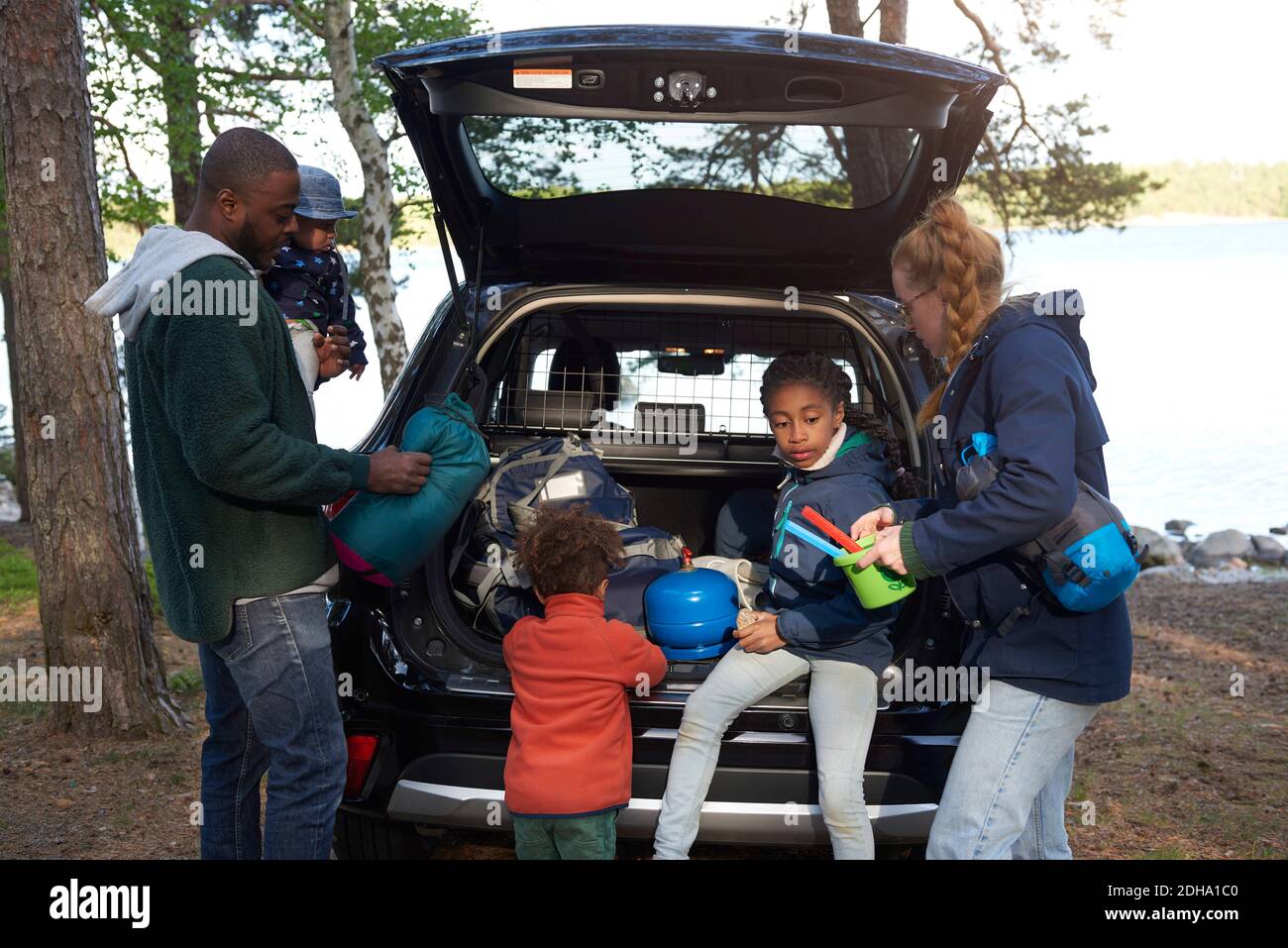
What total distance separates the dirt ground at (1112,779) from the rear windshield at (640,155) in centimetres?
208

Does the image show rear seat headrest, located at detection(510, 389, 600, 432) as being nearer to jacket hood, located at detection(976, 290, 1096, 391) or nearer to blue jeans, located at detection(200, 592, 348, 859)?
blue jeans, located at detection(200, 592, 348, 859)

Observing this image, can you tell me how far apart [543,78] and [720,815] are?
1.89 m

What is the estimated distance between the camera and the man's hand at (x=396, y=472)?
2723mm

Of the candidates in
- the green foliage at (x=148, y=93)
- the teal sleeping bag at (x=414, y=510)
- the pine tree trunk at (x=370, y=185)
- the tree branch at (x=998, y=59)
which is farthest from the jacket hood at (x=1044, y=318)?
the green foliage at (x=148, y=93)

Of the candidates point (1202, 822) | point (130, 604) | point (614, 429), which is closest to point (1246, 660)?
point (1202, 822)

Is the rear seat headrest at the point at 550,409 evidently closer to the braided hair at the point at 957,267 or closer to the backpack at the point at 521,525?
the backpack at the point at 521,525

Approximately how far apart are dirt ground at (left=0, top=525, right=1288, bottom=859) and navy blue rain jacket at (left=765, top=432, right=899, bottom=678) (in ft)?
2.54

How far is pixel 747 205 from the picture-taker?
389 centimetres

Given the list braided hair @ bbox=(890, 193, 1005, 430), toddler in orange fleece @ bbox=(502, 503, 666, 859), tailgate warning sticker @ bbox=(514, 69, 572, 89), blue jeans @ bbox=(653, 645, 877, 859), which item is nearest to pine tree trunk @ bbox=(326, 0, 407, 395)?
tailgate warning sticker @ bbox=(514, 69, 572, 89)
